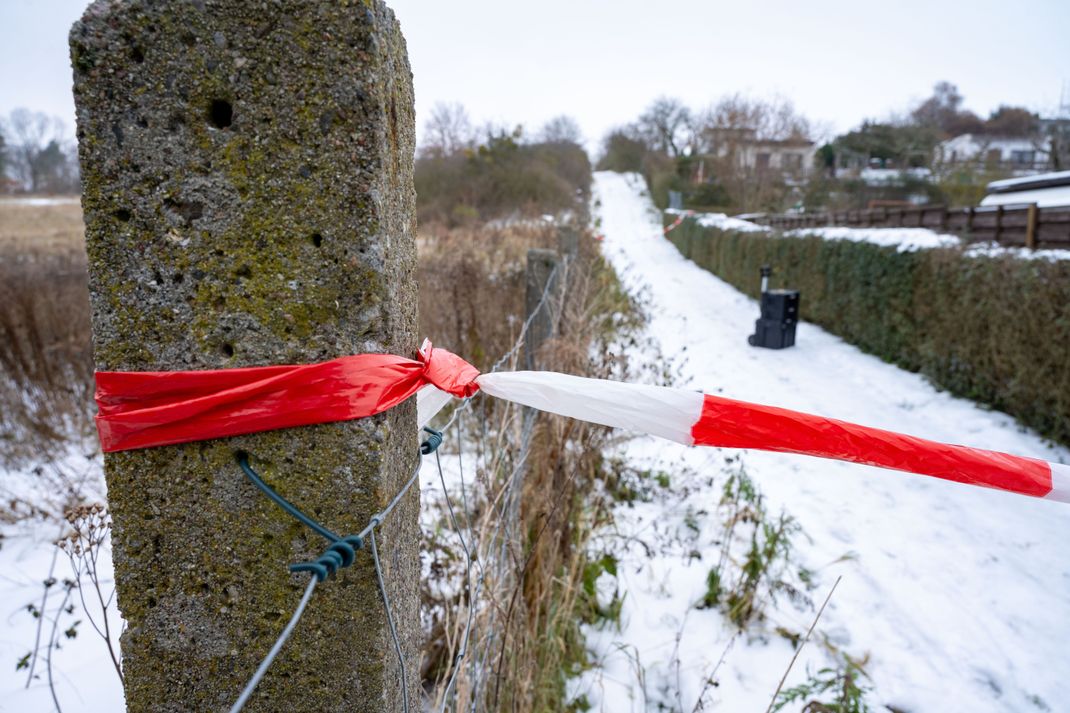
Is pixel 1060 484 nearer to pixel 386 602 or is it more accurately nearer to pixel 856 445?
pixel 856 445

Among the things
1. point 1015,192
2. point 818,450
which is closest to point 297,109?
point 818,450

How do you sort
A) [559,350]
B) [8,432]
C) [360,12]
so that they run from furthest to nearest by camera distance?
1. [8,432]
2. [559,350]
3. [360,12]

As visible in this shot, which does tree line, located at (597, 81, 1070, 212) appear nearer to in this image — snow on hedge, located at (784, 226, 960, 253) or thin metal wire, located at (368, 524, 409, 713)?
snow on hedge, located at (784, 226, 960, 253)

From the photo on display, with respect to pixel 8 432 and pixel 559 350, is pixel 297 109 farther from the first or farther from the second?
pixel 8 432

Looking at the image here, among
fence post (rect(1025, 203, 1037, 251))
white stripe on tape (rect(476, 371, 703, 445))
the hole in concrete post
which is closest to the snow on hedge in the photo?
fence post (rect(1025, 203, 1037, 251))

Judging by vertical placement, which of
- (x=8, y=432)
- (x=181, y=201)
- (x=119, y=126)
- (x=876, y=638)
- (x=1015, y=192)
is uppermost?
(x=1015, y=192)

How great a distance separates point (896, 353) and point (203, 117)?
8455mm

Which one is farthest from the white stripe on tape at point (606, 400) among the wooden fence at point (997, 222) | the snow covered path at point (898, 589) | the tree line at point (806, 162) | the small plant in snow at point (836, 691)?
the tree line at point (806, 162)

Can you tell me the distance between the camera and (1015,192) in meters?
18.4

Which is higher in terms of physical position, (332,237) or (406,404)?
(332,237)

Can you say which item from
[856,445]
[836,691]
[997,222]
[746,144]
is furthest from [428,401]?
[746,144]

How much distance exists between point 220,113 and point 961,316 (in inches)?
288

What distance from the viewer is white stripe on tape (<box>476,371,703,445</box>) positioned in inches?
50.1

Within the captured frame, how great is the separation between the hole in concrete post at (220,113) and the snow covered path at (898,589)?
2.41 metres
